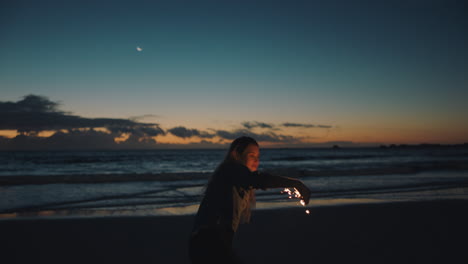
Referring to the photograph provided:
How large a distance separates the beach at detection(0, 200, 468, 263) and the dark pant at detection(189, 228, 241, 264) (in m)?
2.71

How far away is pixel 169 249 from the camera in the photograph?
539 cm

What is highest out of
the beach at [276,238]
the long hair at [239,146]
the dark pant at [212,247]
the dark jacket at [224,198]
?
the long hair at [239,146]

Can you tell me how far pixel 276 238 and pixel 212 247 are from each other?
3.72 metres

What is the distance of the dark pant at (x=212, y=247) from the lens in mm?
2418

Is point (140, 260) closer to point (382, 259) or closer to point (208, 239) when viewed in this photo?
point (208, 239)

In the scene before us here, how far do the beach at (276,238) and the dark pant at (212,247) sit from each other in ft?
8.89

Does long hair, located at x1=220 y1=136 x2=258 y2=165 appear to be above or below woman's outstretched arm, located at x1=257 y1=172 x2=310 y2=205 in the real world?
above

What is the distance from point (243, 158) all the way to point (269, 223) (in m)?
4.58

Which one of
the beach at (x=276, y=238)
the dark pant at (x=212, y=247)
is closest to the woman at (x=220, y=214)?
the dark pant at (x=212, y=247)

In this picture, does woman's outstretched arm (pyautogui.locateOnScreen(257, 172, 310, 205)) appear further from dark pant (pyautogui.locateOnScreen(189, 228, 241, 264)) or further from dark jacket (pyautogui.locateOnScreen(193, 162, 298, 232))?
dark pant (pyautogui.locateOnScreen(189, 228, 241, 264))

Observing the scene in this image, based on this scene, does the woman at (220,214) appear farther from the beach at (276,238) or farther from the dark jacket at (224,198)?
the beach at (276,238)

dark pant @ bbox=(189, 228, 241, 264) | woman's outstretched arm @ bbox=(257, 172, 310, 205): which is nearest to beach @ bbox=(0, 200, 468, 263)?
dark pant @ bbox=(189, 228, 241, 264)

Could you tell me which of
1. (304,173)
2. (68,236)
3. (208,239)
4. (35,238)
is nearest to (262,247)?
(208,239)

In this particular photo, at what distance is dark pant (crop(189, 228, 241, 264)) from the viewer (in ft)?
7.93
